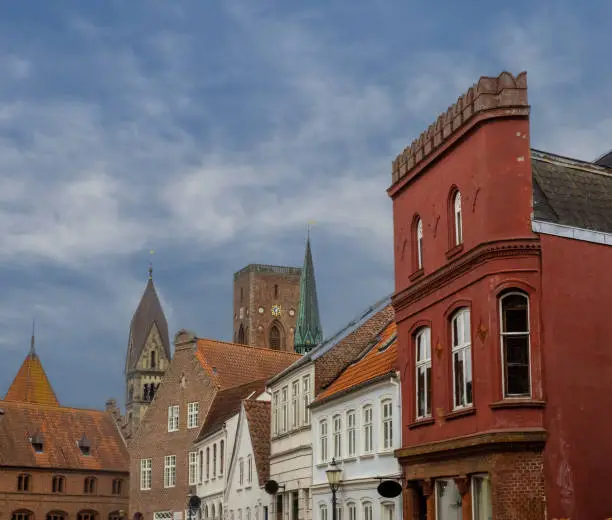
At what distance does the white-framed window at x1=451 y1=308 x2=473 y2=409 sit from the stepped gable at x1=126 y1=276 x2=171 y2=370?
490ft

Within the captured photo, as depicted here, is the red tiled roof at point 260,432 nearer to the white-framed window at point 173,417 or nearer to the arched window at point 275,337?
the white-framed window at point 173,417

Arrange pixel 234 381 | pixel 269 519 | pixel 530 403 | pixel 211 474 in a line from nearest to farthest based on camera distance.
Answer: pixel 530 403, pixel 269 519, pixel 211 474, pixel 234 381

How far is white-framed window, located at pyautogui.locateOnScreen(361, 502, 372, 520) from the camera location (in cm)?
3400

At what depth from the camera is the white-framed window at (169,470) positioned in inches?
2810

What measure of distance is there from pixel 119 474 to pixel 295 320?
2457 inches

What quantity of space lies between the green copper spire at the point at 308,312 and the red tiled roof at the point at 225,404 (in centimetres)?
7341

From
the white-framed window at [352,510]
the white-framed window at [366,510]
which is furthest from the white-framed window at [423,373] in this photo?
the white-framed window at [352,510]

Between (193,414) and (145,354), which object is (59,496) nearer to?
(193,414)

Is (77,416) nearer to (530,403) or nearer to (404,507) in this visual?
(404,507)

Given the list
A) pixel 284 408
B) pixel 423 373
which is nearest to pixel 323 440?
pixel 284 408

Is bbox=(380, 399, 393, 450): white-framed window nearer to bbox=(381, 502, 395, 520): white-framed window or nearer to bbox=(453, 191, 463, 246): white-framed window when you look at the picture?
bbox=(381, 502, 395, 520): white-framed window

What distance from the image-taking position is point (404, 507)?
30.3 m

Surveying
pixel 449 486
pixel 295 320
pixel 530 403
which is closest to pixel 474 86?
pixel 530 403

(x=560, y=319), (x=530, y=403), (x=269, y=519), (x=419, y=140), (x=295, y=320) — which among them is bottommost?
(x=269, y=519)
